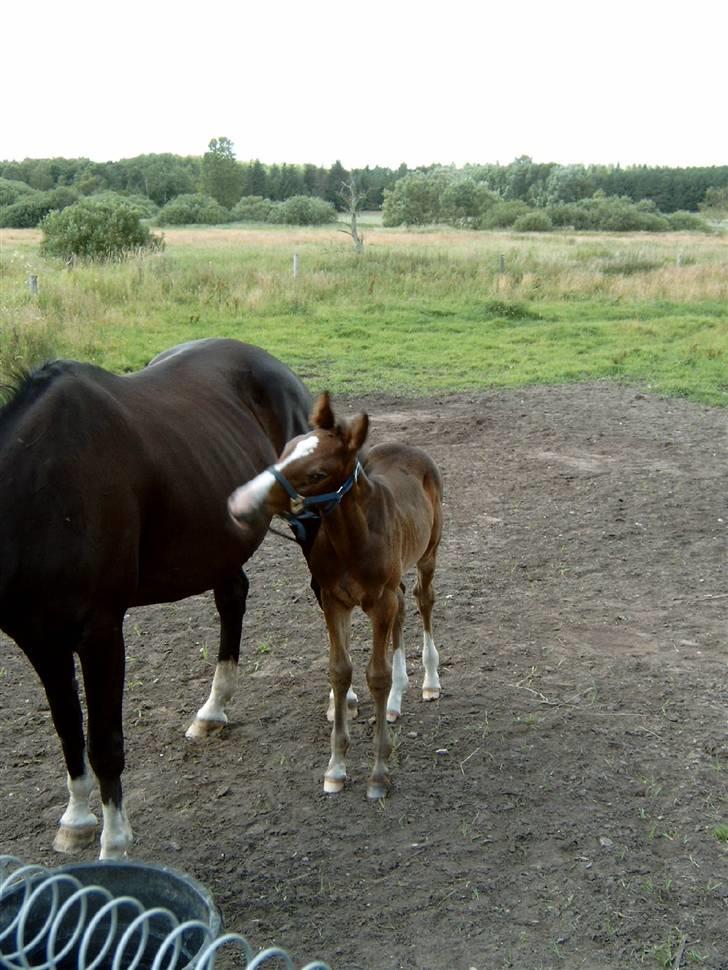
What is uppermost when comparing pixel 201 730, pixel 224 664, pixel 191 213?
pixel 191 213

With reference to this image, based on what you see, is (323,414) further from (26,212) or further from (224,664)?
(26,212)

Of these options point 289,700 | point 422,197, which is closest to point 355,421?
point 289,700

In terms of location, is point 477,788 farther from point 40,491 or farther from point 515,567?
point 515,567

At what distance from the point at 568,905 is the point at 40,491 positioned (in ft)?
7.27

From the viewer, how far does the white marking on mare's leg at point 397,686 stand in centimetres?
434

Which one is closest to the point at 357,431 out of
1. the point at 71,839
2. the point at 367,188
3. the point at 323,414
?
the point at 323,414

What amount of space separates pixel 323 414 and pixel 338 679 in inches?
47.0

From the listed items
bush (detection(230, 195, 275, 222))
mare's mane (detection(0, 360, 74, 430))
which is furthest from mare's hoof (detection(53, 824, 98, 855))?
bush (detection(230, 195, 275, 222))

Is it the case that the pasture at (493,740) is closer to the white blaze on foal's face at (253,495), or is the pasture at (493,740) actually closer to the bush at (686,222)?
the white blaze on foal's face at (253,495)

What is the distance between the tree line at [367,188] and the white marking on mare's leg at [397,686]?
A: 1975 inches

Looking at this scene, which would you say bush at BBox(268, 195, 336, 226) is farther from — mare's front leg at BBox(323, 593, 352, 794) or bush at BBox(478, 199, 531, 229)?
mare's front leg at BBox(323, 593, 352, 794)

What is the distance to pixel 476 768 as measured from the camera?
12.9 feet

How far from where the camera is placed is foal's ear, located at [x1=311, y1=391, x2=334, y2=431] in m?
3.14

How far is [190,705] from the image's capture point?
4.54m
